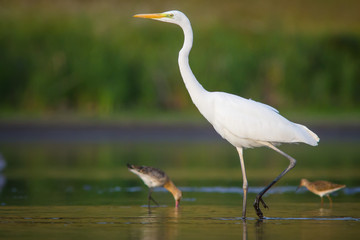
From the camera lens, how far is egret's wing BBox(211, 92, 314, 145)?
10758 mm

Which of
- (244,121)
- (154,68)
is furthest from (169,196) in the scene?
(154,68)

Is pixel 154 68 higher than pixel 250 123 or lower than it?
lower

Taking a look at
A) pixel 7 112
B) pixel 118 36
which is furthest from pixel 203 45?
pixel 7 112

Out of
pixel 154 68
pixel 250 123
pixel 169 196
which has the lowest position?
pixel 154 68

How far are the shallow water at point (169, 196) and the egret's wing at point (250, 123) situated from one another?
36.1 inches

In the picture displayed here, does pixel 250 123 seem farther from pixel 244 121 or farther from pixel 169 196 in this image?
pixel 169 196

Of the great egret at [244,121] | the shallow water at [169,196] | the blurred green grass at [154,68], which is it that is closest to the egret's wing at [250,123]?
the great egret at [244,121]

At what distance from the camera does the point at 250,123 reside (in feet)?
35.3

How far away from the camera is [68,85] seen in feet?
99.3

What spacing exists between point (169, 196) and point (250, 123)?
3.01 metres

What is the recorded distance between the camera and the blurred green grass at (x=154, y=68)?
30208 mm

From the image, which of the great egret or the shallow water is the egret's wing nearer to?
the great egret

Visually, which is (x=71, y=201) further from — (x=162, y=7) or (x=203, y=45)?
(x=162, y=7)

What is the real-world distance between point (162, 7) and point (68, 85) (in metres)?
24.6
